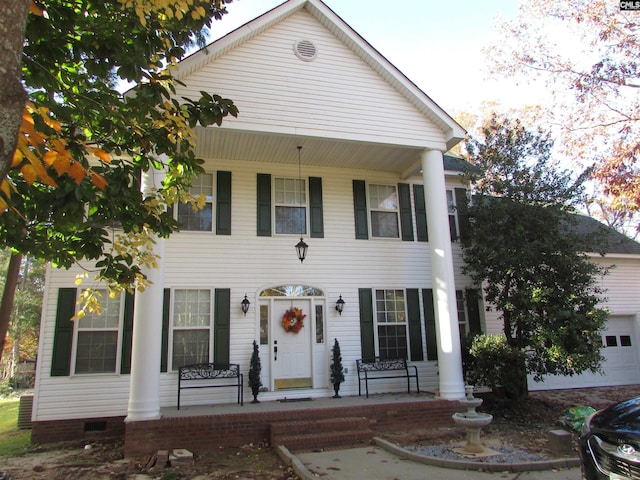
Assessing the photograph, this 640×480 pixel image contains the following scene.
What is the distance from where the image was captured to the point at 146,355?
7.84m

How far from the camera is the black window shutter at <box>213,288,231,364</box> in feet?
31.5

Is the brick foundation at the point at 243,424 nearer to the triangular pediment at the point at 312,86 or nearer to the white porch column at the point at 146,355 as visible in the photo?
the white porch column at the point at 146,355

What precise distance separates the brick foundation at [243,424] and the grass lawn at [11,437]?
2.50 m

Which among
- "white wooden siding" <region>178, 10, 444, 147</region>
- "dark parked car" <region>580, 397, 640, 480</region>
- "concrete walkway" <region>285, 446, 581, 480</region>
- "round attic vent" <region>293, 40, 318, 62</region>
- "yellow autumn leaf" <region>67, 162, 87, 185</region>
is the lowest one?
"concrete walkway" <region>285, 446, 581, 480</region>

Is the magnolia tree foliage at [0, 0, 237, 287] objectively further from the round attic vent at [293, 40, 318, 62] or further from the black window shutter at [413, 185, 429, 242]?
the black window shutter at [413, 185, 429, 242]

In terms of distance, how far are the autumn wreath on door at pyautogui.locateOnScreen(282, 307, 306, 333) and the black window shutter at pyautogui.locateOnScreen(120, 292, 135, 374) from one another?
323cm

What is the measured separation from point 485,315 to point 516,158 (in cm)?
402

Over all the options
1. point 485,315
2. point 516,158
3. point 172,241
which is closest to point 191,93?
point 172,241

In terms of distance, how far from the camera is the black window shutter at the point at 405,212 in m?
11.5

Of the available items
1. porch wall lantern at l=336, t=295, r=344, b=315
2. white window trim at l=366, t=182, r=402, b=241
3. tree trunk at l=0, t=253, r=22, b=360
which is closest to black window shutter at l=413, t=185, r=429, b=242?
white window trim at l=366, t=182, r=402, b=241

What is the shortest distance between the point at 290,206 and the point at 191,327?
142 inches

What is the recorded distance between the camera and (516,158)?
11.0 meters

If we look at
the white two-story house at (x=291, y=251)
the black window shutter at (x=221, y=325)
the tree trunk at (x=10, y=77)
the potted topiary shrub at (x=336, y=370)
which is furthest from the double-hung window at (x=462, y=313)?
the tree trunk at (x=10, y=77)

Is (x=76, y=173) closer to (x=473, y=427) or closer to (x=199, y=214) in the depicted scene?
(x=473, y=427)
